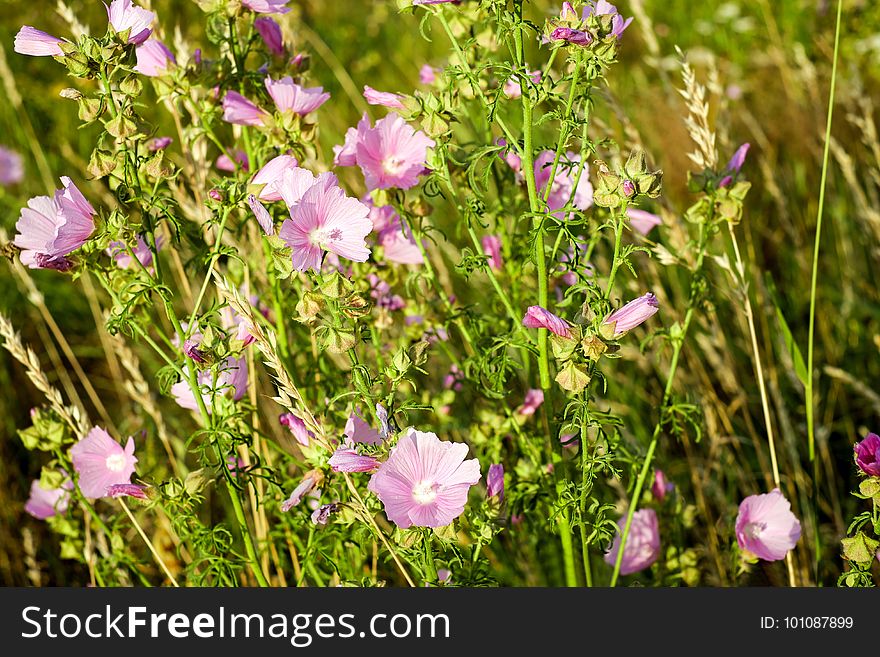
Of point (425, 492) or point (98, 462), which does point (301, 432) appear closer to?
point (425, 492)

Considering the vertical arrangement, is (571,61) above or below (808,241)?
below

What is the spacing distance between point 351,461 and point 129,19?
0.57 m

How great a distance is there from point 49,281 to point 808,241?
2.25 meters

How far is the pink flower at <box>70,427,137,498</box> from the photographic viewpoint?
124cm

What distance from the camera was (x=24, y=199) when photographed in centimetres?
286

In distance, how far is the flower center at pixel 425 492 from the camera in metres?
0.98

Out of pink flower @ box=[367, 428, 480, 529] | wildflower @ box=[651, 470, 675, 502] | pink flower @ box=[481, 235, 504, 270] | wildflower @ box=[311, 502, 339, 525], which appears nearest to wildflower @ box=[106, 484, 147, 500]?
wildflower @ box=[311, 502, 339, 525]

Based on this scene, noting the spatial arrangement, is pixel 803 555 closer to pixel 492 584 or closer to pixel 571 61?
pixel 492 584

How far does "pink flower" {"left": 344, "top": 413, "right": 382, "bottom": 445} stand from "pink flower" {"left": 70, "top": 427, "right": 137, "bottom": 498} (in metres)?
0.37

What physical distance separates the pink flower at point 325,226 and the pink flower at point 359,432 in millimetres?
191

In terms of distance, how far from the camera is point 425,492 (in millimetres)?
979

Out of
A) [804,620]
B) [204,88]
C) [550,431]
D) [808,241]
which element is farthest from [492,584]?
[808,241]

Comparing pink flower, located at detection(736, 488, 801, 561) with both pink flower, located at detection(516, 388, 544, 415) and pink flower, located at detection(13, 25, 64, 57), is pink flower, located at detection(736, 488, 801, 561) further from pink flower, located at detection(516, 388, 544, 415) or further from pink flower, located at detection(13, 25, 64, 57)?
pink flower, located at detection(13, 25, 64, 57)

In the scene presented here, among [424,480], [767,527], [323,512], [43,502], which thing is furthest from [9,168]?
[767,527]
